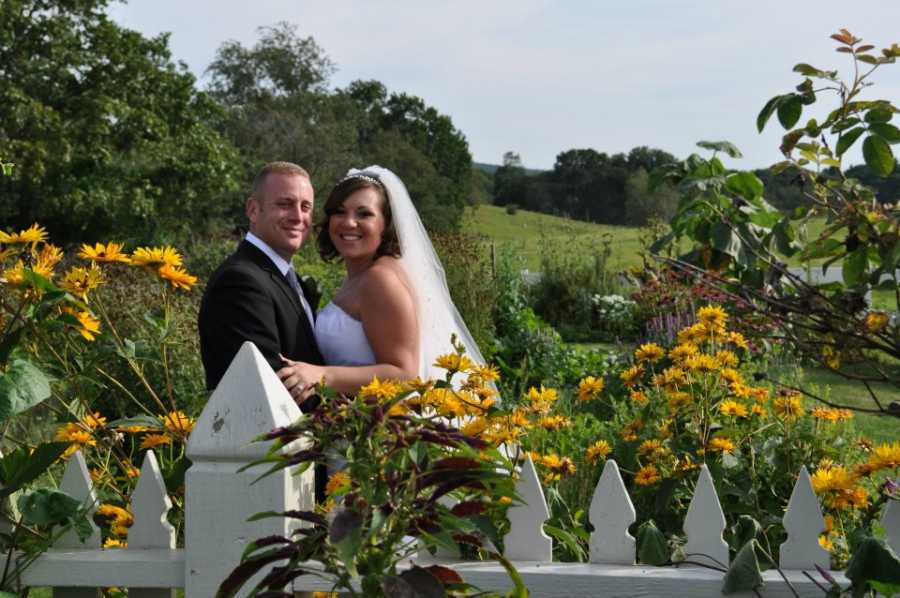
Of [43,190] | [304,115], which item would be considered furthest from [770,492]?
[304,115]

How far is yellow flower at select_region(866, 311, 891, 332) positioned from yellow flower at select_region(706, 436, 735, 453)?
742 millimetres

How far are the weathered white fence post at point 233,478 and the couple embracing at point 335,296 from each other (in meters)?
0.86

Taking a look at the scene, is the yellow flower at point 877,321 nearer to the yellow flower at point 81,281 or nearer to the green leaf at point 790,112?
the green leaf at point 790,112

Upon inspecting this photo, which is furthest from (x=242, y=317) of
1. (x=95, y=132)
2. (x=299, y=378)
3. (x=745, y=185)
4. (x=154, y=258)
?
(x=95, y=132)

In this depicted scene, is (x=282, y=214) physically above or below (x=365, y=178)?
below

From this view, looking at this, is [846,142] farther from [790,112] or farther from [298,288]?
[298,288]

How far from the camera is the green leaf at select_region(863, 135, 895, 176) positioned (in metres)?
2.50

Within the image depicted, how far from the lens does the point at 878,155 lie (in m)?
2.51

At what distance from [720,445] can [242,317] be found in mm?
1484

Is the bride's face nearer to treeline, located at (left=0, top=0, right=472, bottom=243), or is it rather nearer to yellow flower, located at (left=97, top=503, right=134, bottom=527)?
yellow flower, located at (left=97, top=503, right=134, bottom=527)

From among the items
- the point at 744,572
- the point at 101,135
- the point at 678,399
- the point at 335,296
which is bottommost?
the point at 744,572

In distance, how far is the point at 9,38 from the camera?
2167 centimetres

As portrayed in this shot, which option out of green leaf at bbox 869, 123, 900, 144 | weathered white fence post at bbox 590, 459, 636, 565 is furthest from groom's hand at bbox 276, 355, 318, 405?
green leaf at bbox 869, 123, 900, 144

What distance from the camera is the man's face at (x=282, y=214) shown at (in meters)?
3.39
